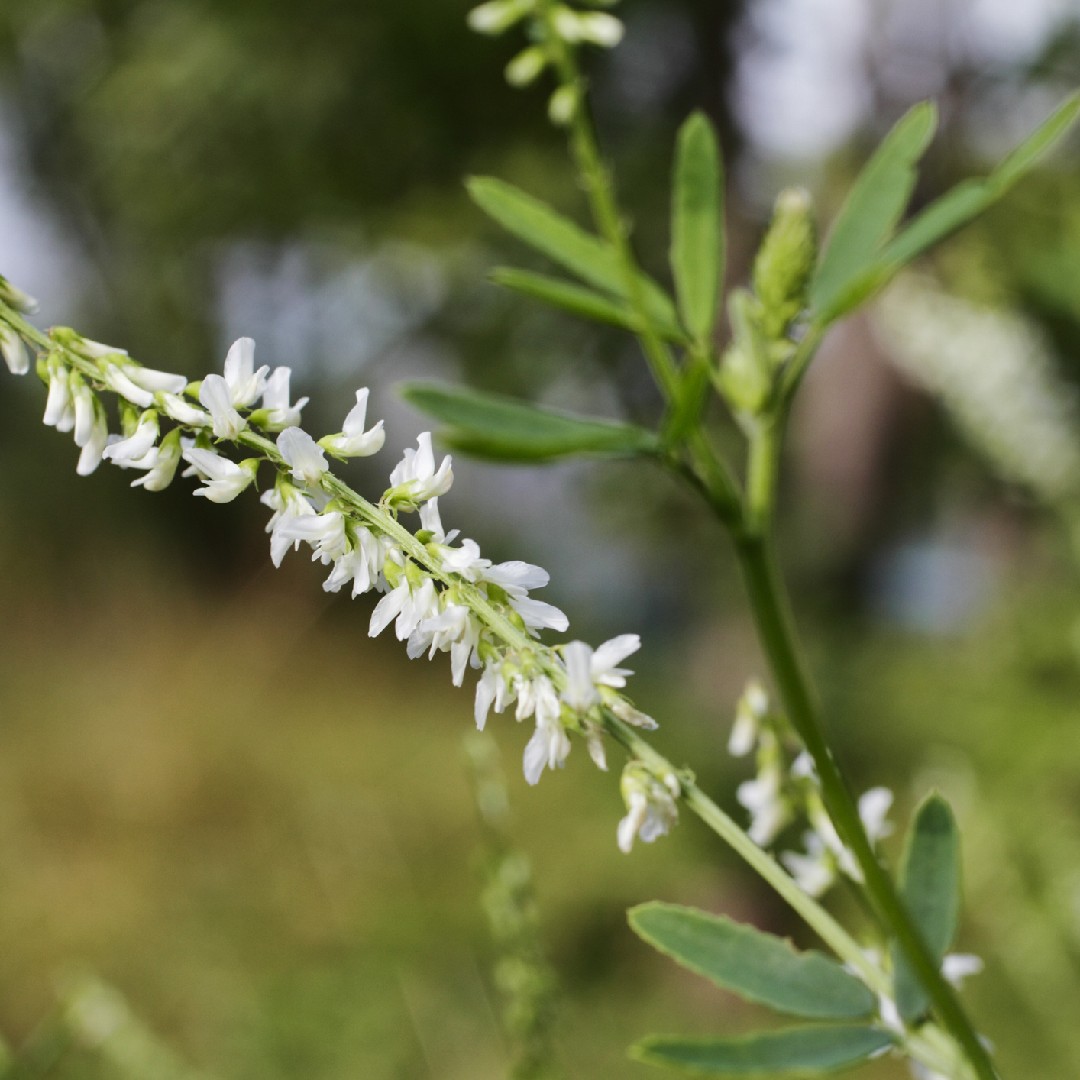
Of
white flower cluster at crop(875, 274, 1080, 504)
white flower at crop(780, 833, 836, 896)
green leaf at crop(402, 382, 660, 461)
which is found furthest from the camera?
white flower cluster at crop(875, 274, 1080, 504)

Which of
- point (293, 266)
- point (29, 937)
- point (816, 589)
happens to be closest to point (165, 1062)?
point (816, 589)

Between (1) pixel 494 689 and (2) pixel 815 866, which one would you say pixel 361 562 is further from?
(2) pixel 815 866

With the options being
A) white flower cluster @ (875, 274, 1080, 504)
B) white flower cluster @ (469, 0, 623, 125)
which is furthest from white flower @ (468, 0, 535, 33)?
white flower cluster @ (875, 274, 1080, 504)

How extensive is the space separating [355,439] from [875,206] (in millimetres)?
147

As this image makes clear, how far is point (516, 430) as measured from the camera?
22cm

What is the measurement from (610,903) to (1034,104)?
1760 millimetres

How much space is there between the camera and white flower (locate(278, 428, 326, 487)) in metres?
0.23

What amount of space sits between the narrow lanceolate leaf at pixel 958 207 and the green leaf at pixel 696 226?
3cm

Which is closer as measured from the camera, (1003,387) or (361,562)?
(361,562)

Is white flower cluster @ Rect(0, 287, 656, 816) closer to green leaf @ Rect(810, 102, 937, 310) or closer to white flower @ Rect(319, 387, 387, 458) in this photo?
white flower @ Rect(319, 387, 387, 458)

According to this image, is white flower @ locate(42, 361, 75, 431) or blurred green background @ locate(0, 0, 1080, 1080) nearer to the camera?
white flower @ locate(42, 361, 75, 431)

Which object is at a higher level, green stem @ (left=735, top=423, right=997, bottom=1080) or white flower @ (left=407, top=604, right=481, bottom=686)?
white flower @ (left=407, top=604, right=481, bottom=686)

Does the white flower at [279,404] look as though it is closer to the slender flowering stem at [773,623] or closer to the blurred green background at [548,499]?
the slender flowering stem at [773,623]

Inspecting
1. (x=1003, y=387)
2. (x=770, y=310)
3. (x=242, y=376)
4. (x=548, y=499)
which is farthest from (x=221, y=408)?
(x=548, y=499)
